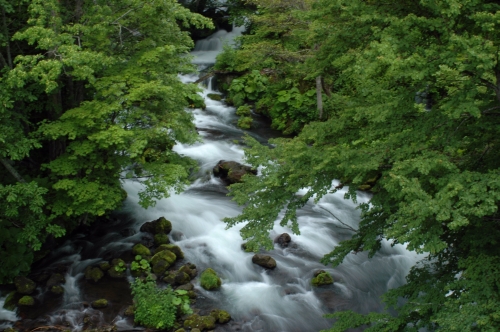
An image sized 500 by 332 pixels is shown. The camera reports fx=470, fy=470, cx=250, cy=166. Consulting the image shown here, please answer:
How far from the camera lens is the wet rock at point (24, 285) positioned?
32.8ft

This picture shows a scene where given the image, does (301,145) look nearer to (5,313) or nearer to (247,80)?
(5,313)

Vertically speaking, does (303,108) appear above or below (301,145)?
below

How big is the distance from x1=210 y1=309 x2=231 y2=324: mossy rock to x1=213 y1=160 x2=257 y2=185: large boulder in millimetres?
6039

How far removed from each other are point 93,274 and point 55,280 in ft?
2.65

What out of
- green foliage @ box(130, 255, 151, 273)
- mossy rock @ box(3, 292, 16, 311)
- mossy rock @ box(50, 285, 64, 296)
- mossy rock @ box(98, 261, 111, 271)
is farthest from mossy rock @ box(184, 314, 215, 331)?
mossy rock @ box(3, 292, 16, 311)

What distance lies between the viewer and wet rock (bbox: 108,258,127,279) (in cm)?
1084

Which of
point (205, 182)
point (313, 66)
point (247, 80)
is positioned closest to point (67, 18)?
point (313, 66)

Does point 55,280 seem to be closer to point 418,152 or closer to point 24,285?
point 24,285

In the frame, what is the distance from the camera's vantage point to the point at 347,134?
685cm

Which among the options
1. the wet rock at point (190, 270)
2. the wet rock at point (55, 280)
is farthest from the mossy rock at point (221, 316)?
the wet rock at point (55, 280)

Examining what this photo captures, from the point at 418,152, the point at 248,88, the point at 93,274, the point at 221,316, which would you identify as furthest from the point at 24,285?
the point at 248,88

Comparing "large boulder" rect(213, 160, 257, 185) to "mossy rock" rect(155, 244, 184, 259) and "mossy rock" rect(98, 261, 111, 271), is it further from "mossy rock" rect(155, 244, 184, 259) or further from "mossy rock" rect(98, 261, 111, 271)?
A: "mossy rock" rect(98, 261, 111, 271)

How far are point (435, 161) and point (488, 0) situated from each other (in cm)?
198

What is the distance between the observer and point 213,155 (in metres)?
17.0
